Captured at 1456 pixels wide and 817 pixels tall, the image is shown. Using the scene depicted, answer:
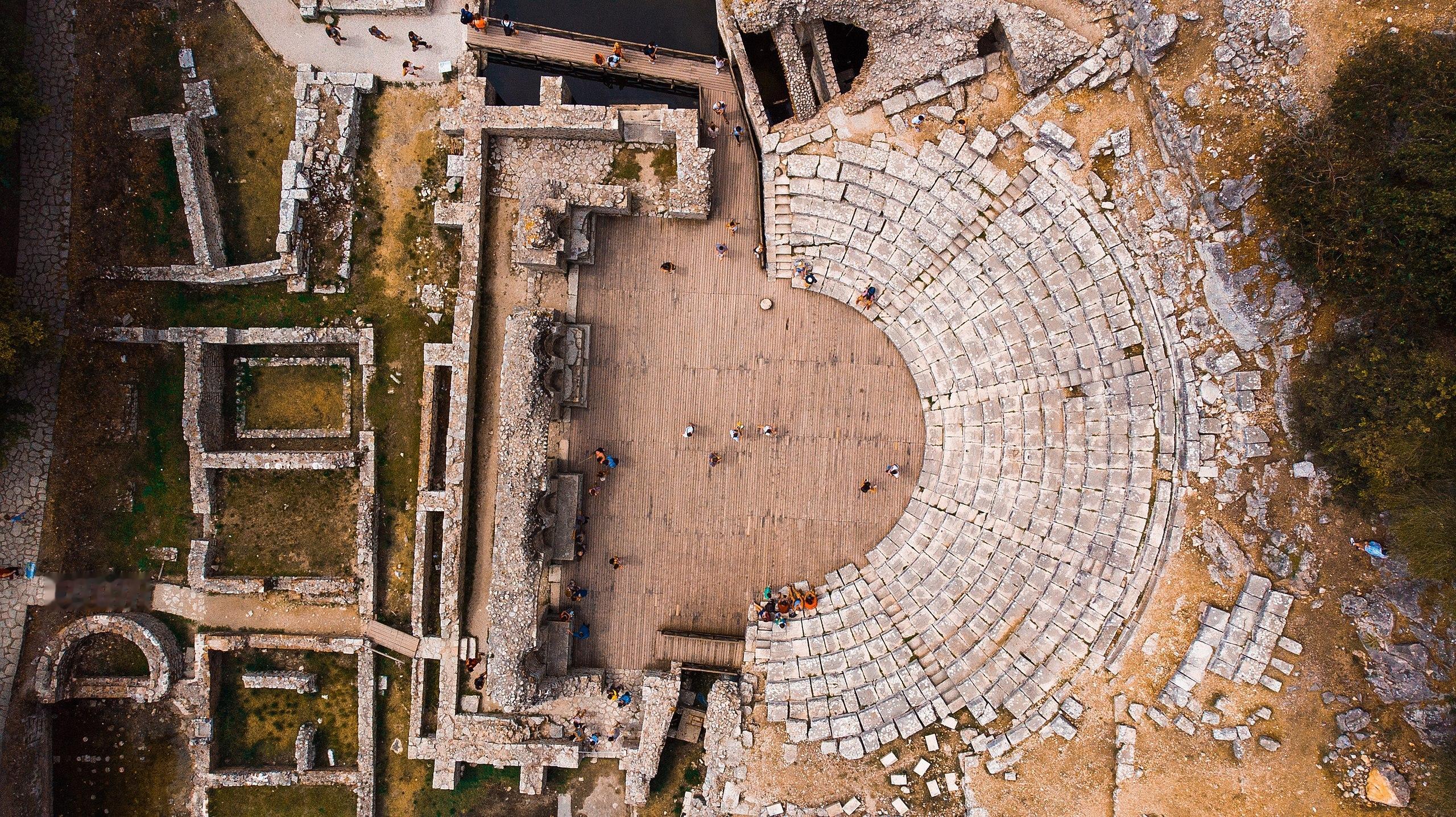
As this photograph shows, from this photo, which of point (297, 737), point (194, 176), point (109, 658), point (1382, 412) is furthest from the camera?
point (109, 658)

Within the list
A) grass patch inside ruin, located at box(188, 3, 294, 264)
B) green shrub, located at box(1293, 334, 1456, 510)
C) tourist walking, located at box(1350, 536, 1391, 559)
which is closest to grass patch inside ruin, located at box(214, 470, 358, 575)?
grass patch inside ruin, located at box(188, 3, 294, 264)

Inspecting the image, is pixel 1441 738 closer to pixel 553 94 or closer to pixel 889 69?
pixel 889 69

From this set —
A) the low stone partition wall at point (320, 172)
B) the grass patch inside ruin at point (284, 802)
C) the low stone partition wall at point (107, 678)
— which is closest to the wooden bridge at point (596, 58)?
the low stone partition wall at point (320, 172)

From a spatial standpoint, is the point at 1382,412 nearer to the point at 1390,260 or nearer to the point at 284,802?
the point at 1390,260

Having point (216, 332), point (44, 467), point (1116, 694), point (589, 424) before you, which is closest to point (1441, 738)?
point (1116, 694)

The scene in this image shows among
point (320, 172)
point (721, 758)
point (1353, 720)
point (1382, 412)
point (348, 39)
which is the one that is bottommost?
point (721, 758)

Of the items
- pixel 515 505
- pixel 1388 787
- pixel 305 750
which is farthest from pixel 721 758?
pixel 1388 787

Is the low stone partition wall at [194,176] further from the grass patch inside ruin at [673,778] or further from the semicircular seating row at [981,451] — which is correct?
the grass patch inside ruin at [673,778]
